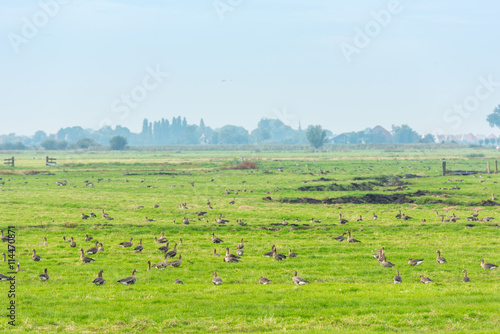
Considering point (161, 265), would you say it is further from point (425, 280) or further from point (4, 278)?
point (425, 280)

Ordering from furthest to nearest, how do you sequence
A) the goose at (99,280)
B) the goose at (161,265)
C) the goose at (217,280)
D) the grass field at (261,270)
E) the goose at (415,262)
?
the goose at (415,262) → the goose at (161,265) → the goose at (217,280) → the goose at (99,280) → the grass field at (261,270)

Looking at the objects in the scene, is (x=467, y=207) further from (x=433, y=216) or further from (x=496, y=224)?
(x=496, y=224)

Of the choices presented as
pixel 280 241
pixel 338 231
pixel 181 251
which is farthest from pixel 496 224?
pixel 181 251

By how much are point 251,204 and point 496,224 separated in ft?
66.3

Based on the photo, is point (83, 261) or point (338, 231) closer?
point (83, 261)

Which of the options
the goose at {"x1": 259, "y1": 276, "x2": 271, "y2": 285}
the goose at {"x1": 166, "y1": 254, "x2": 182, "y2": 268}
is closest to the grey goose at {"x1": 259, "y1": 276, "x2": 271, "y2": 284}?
the goose at {"x1": 259, "y1": 276, "x2": 271, "y2": 285}

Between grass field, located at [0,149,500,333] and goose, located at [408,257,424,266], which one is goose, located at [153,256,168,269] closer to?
grass field, located at [0,149,500,333]

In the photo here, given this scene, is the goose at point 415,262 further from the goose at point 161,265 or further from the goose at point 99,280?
the goose at point 99,280

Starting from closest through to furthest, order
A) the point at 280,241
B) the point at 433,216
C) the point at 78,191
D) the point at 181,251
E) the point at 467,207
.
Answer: the point at 181,251 → the point at 280,241 → the point at 433,216 → the point at 467,207 → the point at 78,191

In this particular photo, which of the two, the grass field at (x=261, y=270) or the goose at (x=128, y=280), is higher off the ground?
the goose at (x=128, y=280)

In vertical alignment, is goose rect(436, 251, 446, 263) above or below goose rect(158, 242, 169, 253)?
above

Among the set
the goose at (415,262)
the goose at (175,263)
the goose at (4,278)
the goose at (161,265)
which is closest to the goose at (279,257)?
the goose at (175,263)

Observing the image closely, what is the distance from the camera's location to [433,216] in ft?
134

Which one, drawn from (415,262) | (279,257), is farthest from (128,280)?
(415,262)
